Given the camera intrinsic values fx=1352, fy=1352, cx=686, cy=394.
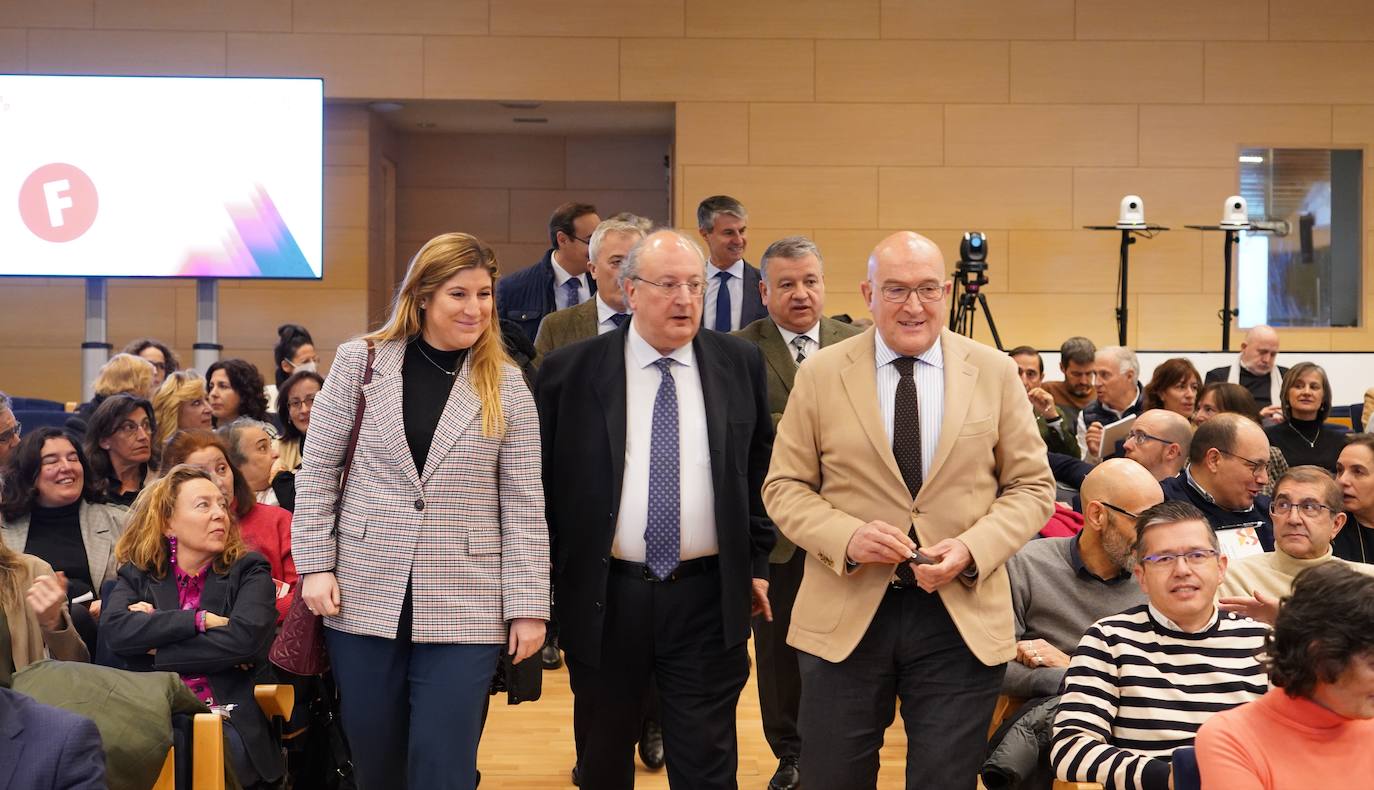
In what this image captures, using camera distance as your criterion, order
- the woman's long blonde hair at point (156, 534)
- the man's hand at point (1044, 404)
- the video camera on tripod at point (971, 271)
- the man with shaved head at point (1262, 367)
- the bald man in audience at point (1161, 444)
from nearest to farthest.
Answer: the woman's long blonde hair at point (156, 534)
the bald man in audience at point (1161, 444)
the man's hand at point (1044, 404)
the man with shaved head at point (1262, 367)
the video camera on tripod at point (971, 271)

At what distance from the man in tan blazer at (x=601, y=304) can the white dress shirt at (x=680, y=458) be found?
1.08 m

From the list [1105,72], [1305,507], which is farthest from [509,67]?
[1305,507]

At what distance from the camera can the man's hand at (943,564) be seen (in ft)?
8.00

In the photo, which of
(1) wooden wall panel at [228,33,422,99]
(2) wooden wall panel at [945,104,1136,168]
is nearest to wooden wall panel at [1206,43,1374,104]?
(2) wooden wall panel at [945,104,1136,168]

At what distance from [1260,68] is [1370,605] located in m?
8.08

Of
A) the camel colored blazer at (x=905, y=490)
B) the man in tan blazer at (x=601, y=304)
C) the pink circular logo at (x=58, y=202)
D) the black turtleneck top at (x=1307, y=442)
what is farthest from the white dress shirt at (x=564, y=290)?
the pink circular logo at (x=58, y=202)

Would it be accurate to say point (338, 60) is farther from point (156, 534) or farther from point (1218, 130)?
point (156, 534)

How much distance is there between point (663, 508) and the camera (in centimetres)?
276

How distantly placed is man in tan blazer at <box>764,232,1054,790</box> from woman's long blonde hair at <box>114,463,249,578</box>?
1.43 metres

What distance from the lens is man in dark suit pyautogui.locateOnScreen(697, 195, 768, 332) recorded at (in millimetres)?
4836

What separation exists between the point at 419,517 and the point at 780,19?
7.07 m

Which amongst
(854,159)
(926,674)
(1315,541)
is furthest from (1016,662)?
(854,159)

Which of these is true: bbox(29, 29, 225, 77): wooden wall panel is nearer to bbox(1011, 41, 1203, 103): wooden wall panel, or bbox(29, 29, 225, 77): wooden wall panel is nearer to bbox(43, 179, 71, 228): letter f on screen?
bbox(43, 179, 71, 228): letter f on screen

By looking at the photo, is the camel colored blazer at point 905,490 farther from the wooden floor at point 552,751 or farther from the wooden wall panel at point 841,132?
the wooden wall panel at point 841,132
